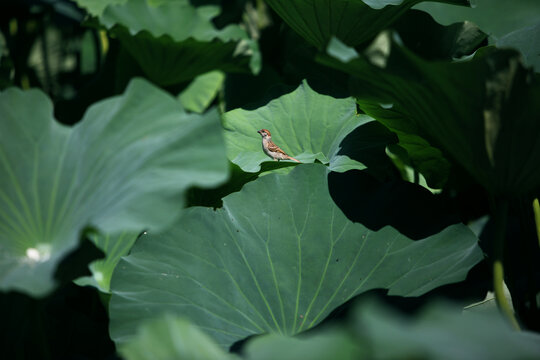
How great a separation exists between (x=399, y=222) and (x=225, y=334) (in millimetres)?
398

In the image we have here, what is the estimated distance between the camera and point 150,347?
575 mm

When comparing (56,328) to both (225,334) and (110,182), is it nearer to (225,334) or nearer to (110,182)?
(225,334)

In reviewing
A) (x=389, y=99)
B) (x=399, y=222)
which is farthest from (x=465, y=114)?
(x=399, y=222)

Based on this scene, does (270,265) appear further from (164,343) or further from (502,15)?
(502,15)

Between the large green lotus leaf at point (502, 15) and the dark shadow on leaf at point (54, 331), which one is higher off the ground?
the large green lotus leaf at point (502, 15)

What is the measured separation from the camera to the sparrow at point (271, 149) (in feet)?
4.36

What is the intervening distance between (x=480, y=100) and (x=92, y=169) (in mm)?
584

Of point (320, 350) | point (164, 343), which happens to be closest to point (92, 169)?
point (164, 343)

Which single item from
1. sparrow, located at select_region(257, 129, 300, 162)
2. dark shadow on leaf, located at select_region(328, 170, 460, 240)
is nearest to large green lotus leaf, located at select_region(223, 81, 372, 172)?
sparrow, located at select_region(257, 129, 300, 162)

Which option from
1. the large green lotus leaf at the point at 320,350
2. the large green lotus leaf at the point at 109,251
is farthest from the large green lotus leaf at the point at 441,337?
the large green lotus leaf at the point at 109,251

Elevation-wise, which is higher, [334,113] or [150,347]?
[150,347]

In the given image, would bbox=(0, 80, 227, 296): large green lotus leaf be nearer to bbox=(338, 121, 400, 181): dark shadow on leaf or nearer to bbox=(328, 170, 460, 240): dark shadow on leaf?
bbox=(328, 170, 460, 240): dark shadow on leaf

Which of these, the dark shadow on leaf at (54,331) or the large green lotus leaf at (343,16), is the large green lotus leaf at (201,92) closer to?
the large green lotus leaf at (343,16)

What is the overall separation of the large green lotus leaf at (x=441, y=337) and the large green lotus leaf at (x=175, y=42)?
4.65 feet
